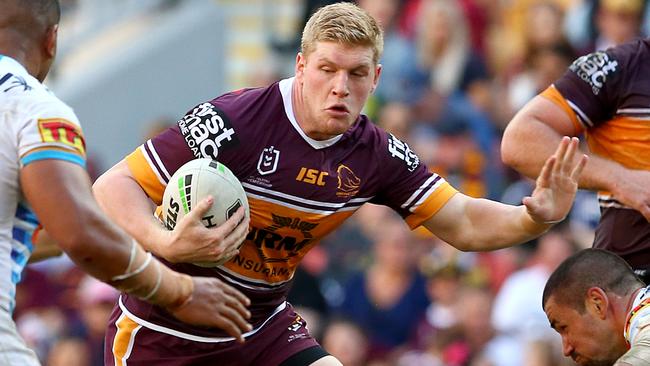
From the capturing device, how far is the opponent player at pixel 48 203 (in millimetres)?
4793

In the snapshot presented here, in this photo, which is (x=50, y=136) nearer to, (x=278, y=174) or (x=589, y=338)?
(x=278, y=174)

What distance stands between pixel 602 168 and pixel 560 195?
0.51 meters

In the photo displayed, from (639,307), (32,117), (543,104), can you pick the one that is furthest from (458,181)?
(32,117)

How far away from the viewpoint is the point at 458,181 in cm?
1212

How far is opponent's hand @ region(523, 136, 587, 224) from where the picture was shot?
6367 millimetres

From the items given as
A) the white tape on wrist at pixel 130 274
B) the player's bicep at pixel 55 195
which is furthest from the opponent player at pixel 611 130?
the player's bicep at pixel 55 195

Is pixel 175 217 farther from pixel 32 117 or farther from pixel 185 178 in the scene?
pixel 32 117

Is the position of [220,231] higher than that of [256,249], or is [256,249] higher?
[220,231]

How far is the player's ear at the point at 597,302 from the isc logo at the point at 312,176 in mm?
1438

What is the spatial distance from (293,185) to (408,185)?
27.0 inches

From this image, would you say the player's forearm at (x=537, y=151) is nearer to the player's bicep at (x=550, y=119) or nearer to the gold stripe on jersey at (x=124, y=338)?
the player's bicep at (x=550, y=119)

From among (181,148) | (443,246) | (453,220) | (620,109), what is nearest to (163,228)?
(181,148)

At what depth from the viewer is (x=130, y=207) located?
6.30 m

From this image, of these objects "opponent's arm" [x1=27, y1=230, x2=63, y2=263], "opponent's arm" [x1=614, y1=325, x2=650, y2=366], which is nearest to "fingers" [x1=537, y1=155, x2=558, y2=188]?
"opponent's arm" [x1=614, y1=325, x2=650, y2=366]
